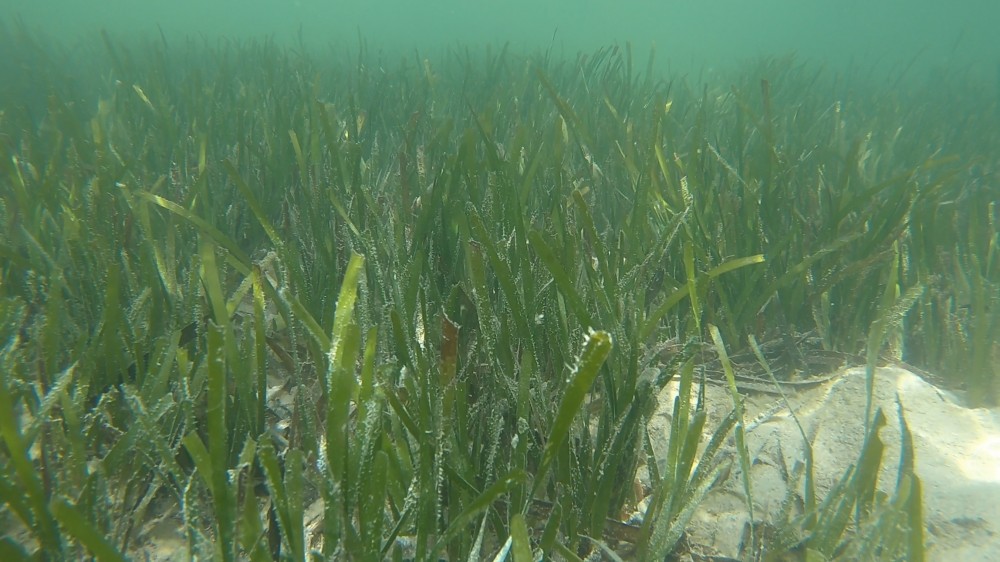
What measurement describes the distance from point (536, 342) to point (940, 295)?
6.16 feet

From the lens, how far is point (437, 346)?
1387 millimetres

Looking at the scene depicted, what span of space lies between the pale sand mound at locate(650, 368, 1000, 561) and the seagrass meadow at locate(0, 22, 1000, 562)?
71 mm

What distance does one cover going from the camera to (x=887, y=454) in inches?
Result: 58.5

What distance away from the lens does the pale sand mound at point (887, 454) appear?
4.21ft

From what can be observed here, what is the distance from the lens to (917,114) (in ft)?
21.8

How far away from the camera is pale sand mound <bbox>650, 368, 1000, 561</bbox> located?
50.5 inches

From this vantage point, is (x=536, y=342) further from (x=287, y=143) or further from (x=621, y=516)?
(x=287, y=143)

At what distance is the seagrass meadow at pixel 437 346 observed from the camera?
3.11 feet

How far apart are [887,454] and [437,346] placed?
121cm

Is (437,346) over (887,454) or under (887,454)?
over

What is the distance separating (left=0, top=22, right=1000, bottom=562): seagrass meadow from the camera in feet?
3.11

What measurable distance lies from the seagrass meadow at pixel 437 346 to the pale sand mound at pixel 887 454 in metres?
0.07

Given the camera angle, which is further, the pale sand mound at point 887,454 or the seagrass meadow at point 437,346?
the pale sand mound at point 887,454

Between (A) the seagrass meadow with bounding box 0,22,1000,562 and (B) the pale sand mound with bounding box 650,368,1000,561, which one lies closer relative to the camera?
(A) the seagrass meadow with bounding box 0,22,1000,562
